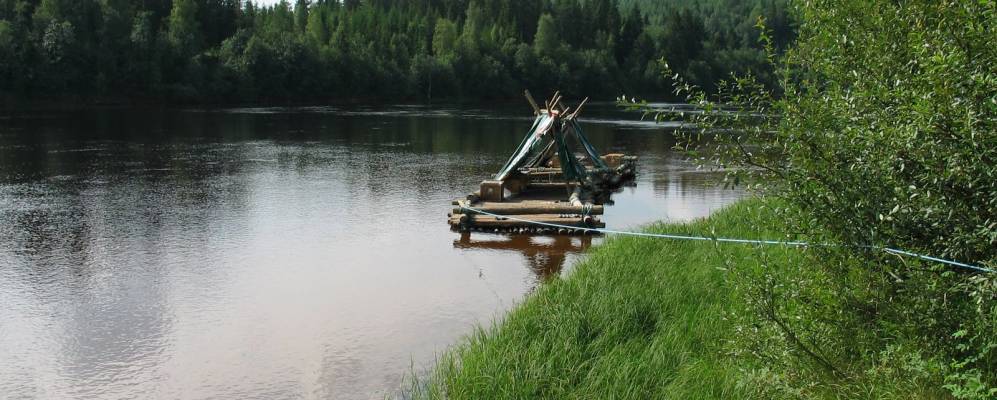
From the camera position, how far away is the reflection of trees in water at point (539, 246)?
15617 mm

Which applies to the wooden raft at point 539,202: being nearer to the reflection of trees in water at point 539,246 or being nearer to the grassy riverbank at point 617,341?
the reflection of trees in water at point 539,246

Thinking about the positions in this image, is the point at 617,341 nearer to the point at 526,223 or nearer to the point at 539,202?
the point at 526,223

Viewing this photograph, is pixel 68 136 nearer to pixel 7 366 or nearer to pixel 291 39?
pixel 7 366

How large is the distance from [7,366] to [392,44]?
88579mm

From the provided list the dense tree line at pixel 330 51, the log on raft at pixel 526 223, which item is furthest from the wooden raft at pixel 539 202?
the dense tree line at pixel 330 51

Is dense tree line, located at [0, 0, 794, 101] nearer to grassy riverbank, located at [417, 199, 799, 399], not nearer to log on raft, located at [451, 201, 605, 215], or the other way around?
log on raft, located at [451, 201, 605, 215]

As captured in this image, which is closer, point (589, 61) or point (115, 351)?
point (115, 351)

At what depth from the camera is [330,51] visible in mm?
82938

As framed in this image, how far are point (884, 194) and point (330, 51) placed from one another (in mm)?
80430

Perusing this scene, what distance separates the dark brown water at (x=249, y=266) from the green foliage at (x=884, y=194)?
3.02 feet

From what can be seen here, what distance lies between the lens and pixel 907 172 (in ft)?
18.5

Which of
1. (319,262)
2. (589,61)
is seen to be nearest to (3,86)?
(319,262)

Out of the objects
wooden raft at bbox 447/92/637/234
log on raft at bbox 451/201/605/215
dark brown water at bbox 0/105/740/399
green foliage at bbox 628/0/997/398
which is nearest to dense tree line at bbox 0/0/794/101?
dark brown water at bbox 0/105/740/399

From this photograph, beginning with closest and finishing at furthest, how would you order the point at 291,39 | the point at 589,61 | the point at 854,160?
1. the point at 854,160
2. the point at 291,39
3. the point at 589,61
